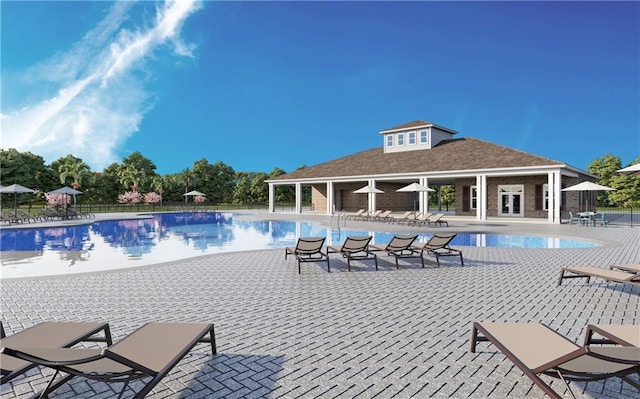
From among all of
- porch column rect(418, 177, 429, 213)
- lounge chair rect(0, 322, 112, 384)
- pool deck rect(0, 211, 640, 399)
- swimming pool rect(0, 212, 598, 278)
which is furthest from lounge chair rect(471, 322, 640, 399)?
porch column rect(418, 177, 429, 213)

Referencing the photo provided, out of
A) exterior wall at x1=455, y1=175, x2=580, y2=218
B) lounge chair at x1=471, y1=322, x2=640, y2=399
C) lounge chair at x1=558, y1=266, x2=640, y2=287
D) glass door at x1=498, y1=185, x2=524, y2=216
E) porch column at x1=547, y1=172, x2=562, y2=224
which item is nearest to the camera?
lounge chair at x1=471, y1=322, x2=640, y2=399

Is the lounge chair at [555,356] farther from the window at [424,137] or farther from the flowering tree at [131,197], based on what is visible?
the flowering tree at [131,197]

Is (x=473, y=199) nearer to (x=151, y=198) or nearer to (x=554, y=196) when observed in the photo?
(x=554, y=196)

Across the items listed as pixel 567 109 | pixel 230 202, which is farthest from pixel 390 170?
pixel 567 109

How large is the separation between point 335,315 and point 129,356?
10.2 feet

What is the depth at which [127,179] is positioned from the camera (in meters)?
50.5

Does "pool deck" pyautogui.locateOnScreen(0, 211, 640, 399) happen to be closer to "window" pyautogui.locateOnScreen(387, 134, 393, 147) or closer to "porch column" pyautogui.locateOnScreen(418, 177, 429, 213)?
"porch column" pyautogui.locateOnScreen(418, 177, 429, 213)

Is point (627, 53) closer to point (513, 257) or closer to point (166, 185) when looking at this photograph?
point (513, 257)

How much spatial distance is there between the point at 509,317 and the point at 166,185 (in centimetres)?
5500

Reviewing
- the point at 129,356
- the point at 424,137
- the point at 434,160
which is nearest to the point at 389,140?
the point at 424,137

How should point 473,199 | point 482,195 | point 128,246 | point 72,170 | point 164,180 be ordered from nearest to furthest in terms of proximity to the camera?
1. point 128,246
2. point 482,195
3. point 473,199
4. point 72,170
5. point 164,180

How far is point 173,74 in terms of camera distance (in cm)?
7169

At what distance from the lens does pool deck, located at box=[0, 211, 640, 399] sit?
3408 mm

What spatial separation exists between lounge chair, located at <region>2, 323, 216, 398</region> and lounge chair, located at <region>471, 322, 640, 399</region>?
9.53ft
